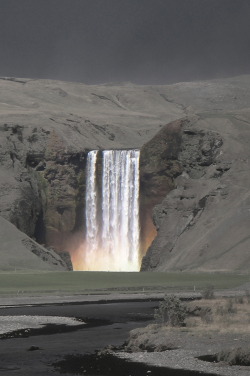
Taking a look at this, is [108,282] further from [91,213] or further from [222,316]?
[222,316]

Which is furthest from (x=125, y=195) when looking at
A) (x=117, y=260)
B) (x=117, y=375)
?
(x=117, y=375)

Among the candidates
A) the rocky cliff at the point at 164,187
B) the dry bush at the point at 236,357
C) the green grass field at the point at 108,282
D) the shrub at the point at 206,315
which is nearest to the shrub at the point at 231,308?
the shrub at the point at 206,315

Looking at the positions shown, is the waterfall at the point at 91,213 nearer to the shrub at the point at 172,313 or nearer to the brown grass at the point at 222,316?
the brown grass at the point at 222,316

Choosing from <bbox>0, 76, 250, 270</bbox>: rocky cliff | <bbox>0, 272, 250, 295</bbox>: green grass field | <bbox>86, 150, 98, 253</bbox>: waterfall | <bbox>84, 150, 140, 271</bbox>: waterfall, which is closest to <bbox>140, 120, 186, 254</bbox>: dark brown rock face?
<bbox>0, 76, 250, 270</bbox>: rocky cliff

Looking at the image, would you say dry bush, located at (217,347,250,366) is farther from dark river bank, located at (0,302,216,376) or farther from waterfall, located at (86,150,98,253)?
waterfall, located at (86,150,98,253)

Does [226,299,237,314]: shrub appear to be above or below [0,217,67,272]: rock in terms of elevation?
below

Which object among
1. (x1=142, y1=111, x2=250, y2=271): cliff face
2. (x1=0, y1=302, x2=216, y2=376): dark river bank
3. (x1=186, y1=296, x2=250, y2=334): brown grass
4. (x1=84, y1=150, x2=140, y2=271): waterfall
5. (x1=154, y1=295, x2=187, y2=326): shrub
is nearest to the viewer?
(x1=0, y1=302, x2=216, y2=376): dark river bank

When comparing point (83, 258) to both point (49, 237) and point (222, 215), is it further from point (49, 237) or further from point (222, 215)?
point (222, 215)
